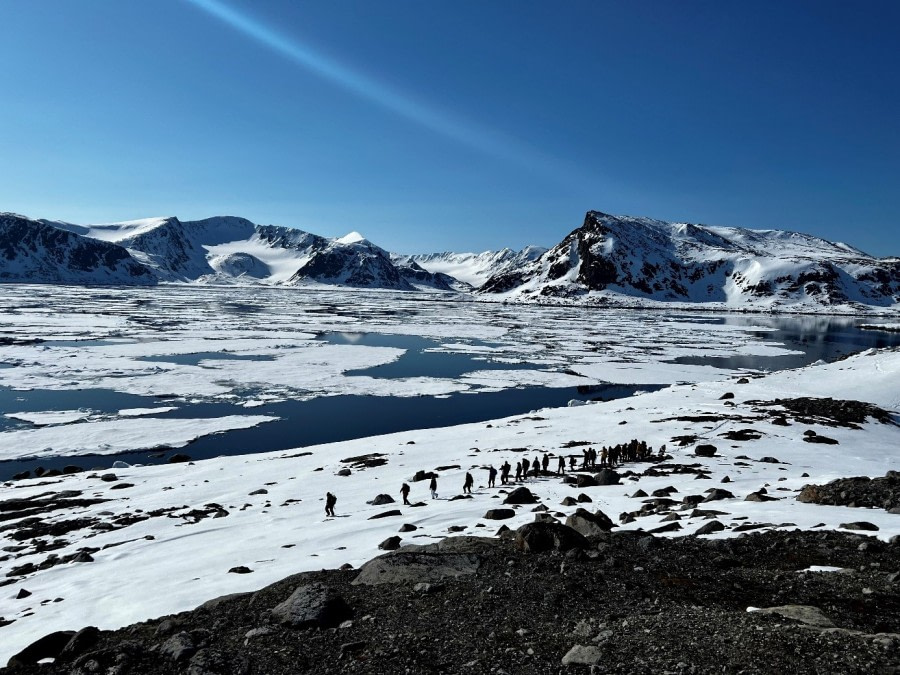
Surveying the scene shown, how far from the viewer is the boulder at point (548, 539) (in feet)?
40.7

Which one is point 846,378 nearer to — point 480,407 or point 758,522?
point 480,407

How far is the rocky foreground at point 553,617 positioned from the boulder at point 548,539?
0.03 meters

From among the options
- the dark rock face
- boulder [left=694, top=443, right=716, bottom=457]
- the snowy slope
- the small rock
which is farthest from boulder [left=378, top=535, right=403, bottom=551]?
boulder [left=694, top=443, right=716, bottom=457]

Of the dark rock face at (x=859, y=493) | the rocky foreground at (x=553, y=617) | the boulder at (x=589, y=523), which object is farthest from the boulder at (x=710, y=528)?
the dark rock face at (x=859, y=493)

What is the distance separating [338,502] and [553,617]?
44.5 feet

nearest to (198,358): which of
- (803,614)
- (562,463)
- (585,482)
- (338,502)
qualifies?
(338,502)

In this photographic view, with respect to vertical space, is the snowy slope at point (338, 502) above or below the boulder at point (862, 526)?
below

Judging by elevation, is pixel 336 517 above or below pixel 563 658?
below

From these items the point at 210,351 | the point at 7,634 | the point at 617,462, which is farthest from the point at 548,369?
the point at 7,634

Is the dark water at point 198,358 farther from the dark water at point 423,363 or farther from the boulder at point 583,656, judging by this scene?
the boulder at point 583,656

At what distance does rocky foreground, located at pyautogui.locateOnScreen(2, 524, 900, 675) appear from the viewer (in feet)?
24.7

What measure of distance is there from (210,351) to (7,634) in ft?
194

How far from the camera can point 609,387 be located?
5503 cm

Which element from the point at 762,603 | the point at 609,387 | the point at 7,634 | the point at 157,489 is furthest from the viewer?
the point at 609,387
